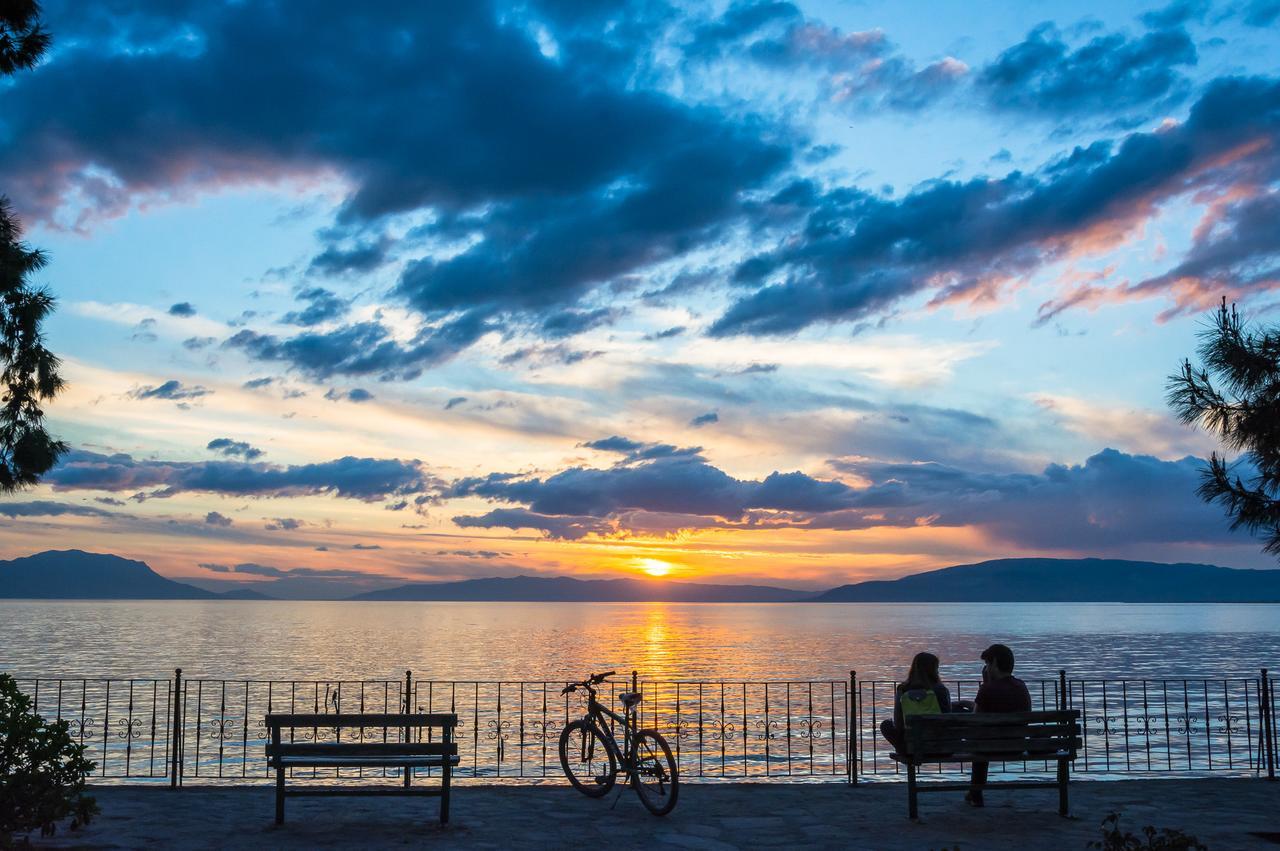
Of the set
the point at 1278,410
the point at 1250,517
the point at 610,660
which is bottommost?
the point at 610,660

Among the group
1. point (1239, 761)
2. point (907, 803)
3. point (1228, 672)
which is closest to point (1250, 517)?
point (907, 803)

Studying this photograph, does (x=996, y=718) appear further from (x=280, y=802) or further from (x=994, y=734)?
(x=280, y=802)

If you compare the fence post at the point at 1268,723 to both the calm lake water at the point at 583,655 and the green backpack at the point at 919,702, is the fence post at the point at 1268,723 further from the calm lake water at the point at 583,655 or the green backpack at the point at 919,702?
the calm lake water at the point at 583,655

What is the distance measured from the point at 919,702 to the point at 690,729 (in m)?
22.8

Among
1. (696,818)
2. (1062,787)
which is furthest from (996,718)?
(696,818)

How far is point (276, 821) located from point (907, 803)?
687cm

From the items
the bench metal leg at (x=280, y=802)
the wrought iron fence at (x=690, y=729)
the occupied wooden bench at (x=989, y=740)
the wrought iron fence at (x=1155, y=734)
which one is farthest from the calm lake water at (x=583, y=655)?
the occupied wooden bench at (x=989, y=740)

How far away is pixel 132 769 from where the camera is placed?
2277 centimetres

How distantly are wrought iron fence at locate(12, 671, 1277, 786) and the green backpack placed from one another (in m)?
1.05

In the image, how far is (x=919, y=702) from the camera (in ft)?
37.9

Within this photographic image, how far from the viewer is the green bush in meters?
8.32

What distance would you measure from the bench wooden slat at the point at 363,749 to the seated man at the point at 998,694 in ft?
19.2

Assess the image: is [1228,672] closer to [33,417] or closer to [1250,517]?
[1250,517]

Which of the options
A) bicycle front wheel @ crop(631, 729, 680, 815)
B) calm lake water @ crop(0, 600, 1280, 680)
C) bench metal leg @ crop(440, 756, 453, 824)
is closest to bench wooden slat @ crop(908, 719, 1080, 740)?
bicycle front wheel @ crop(631, 729, 680, 815)
